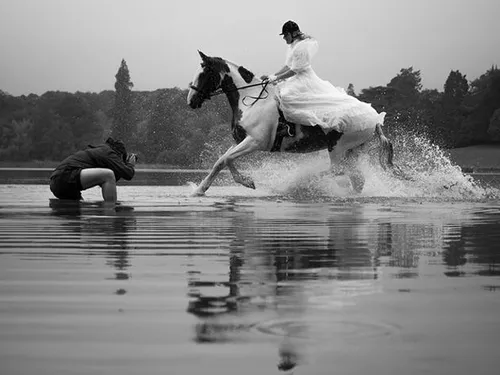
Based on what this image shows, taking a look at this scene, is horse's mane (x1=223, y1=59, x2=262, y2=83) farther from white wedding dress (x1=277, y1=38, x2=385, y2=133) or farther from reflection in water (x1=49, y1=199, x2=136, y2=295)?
reflection in water (x1=49, y1=199, x2=136, y2=295)

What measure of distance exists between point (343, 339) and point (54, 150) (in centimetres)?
12959

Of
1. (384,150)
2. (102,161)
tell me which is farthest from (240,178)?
(102,161)

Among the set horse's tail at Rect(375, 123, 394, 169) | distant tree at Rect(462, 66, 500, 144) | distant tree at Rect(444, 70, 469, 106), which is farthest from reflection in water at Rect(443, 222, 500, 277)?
distant tree at Rect(444, 70, 469, 106)

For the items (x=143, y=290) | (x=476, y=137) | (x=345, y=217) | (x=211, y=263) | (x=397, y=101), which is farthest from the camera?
(x=397, y=101)

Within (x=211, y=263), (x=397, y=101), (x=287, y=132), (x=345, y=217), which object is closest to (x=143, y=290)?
(x=211, y=263)

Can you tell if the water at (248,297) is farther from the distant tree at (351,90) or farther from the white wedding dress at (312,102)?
the distant tree at (351,90)

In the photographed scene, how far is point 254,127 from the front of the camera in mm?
17109

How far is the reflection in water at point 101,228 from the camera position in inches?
251

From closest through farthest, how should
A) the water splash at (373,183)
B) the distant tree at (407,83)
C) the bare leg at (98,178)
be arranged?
the bare leg at (98,178), the water splash at (373,183), the distant tree at (407,83)

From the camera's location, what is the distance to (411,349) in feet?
11.1

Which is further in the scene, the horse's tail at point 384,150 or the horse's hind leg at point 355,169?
the horse's tail at point 384,150

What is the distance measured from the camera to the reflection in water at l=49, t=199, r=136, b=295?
20.9ft

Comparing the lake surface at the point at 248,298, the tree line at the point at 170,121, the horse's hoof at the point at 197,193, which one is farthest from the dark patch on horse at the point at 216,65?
the tree line at the point at 170,121

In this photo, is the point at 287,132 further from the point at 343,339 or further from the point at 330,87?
the point at 343,339
